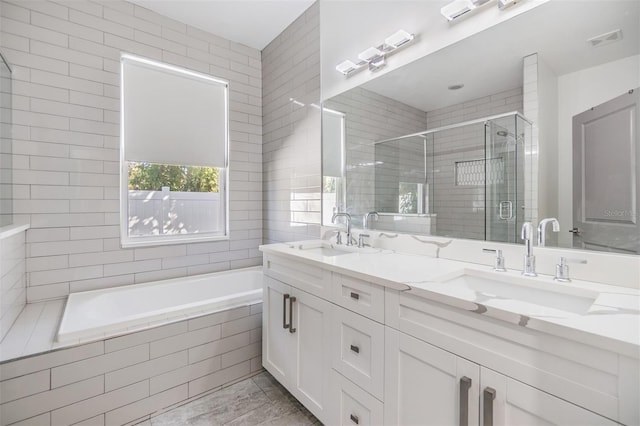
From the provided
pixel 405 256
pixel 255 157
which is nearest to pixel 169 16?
pixel 255 157

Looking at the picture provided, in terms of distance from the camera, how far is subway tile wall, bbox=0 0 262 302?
2.18m

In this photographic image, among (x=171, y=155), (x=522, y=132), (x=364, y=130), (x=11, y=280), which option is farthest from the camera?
(x=171, y=155)

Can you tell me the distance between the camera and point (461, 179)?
1.58 metres

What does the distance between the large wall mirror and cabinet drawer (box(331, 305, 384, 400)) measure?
72cm

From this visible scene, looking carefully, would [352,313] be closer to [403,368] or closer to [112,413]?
[403,368]

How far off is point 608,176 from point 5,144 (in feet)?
11.2

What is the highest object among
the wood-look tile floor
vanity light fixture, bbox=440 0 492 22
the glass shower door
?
vanity light fixture, bbox=440 0 492 22

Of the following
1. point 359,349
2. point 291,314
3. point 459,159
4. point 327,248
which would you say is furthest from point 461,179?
point 291,314

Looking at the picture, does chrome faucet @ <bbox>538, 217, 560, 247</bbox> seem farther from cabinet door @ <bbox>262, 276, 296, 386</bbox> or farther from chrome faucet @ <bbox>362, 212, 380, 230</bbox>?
cabinet door @ <bbox>262, 276, 296, 386</bbox>

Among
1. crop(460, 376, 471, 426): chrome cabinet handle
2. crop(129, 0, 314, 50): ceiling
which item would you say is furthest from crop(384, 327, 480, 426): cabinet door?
crop(129, 0, 314, 50): ceiling

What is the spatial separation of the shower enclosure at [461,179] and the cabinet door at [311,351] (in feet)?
2.52

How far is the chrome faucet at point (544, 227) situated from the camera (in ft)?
4.06

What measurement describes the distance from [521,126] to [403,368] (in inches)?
46.1

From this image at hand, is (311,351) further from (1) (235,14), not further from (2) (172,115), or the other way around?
(1) (235,14)
